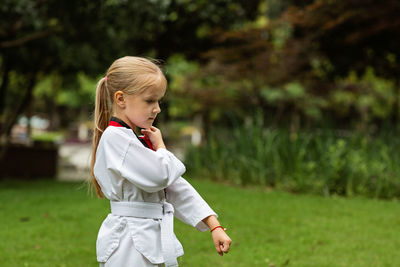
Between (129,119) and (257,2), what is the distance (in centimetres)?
873

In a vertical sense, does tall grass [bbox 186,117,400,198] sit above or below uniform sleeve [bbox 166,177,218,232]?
below

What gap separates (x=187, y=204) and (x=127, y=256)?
0.38 meters

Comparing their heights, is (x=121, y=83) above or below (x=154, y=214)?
above

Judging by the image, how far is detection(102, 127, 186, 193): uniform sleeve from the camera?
189 cm

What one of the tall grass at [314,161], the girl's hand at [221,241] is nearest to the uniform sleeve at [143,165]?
the girl's hand at [221,241]

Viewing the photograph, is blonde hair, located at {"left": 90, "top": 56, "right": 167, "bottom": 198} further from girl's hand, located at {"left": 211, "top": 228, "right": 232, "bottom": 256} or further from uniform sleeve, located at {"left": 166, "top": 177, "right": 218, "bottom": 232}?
girl's hand, located at {"left": 211, "top": 228, "right": 232, "bottom": 256}

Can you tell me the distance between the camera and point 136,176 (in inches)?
74.4

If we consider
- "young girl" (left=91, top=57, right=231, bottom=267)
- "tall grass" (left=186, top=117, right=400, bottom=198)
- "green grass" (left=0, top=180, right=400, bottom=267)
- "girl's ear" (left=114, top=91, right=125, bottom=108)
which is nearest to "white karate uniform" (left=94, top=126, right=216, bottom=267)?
"young girl" (left=91, top=57, right=231, bottom=267)

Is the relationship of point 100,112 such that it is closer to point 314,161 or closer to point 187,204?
point 187,204

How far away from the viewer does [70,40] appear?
9.04m

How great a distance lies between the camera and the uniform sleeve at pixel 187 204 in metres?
2.12

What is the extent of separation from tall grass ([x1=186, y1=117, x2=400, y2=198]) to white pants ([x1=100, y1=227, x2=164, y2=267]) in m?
5.58

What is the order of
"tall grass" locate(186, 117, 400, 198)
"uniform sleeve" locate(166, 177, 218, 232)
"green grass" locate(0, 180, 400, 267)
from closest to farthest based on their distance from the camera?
"uniform sleeve" locate(166, 177, 218, 232) < "green grass" locate(0, 180, 400, 267) < "tall grass" locate(186, 117, 400, 198)

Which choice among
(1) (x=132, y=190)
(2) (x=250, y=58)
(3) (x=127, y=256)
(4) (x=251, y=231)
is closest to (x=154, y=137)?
(1) (x=132, y=190)
